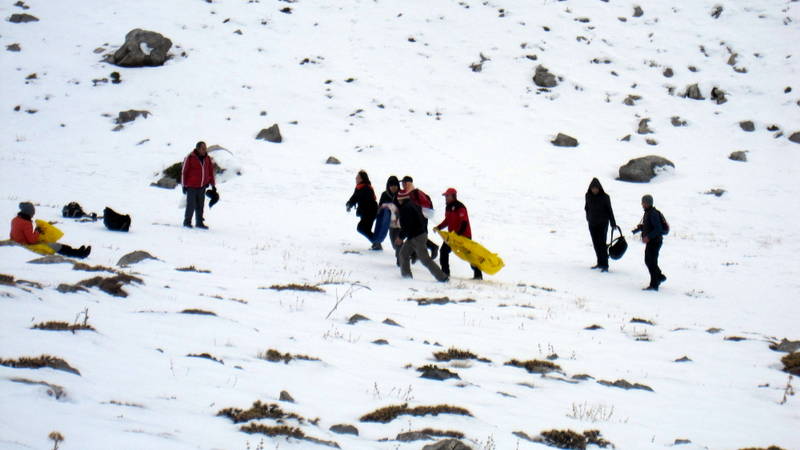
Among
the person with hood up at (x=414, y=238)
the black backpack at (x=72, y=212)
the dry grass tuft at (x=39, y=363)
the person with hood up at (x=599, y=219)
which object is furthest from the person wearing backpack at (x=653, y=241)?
the black backpack at (x=72, y=212)

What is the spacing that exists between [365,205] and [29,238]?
745 cm

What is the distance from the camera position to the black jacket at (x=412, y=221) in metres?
14.3

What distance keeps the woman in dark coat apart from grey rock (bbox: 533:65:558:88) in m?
23.5

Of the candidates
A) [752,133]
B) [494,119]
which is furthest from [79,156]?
[752,133]

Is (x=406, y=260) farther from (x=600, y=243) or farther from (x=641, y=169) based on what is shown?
(x=641, y=169)

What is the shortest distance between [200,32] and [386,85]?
11394 millimetres

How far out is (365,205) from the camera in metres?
17.2

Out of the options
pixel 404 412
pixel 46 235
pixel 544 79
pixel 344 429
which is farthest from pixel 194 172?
pixel 544 79

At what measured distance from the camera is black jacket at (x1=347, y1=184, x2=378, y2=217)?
17.2 m

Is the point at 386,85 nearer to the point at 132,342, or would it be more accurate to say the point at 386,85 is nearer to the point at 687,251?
the point at 687,251

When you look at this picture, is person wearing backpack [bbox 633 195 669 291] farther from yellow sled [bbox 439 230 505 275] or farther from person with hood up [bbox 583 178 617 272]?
yellow sled [bbox 439 230 505 275]

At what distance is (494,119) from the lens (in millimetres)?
34656

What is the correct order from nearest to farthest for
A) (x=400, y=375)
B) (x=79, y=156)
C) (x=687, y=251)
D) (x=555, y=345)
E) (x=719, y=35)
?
1. (x=400, y=375)
2. (x=555, y=345)
3. (x=687, y=251)
4. (x=79, y=156)
5. (x=719, y=35)

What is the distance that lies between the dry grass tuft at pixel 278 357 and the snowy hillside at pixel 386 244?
49 millimetres
